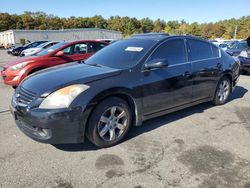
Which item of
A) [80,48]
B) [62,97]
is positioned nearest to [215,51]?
[62,97]

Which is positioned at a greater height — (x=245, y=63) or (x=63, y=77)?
(x=63, y=77)

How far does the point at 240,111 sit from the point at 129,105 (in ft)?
9.35

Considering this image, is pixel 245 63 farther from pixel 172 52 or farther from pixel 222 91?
pixel 172 52

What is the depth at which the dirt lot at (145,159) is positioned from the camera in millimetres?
2908

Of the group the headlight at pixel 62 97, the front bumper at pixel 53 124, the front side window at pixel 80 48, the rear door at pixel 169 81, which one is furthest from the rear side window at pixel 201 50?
the front side window at pixel 80 48

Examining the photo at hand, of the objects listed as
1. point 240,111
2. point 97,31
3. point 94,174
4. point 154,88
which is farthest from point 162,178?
point 97,31

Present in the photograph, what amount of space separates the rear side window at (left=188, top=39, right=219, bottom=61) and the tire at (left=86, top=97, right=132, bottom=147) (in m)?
1.84

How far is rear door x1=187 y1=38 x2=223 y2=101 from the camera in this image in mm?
4816

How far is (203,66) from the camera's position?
4957mm

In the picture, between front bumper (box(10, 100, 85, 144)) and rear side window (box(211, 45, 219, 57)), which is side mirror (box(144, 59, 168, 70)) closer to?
front bumper (box(10, 100, 85, 144))

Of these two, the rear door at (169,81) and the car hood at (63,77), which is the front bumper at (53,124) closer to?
the car hood at (63,77)

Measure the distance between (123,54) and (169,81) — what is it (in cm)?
91

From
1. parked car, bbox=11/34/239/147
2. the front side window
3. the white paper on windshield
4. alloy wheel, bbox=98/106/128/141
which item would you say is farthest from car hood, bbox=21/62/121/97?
the front side window

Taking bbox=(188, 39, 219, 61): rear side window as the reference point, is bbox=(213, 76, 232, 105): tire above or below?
below
